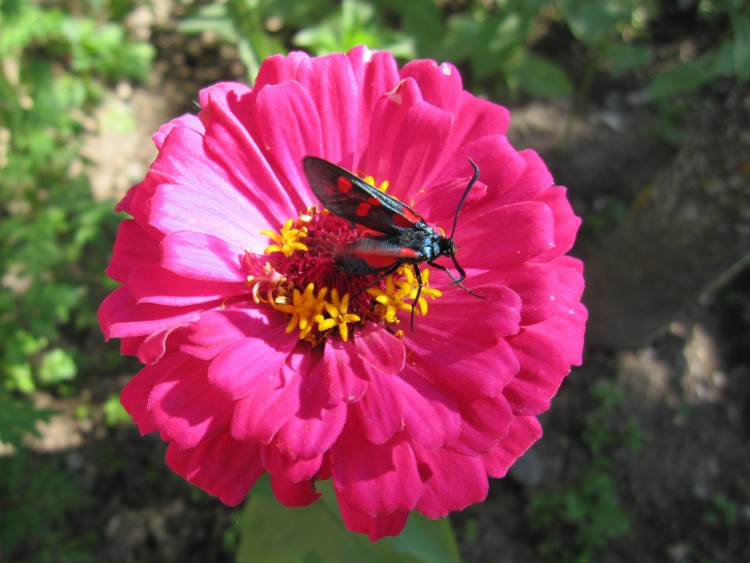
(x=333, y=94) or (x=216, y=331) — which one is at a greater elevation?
(x=333, y=94)

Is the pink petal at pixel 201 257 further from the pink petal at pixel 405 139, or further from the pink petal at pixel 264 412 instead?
the pink petal at pixel 405 139

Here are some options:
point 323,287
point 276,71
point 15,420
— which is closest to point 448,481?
point 323,287

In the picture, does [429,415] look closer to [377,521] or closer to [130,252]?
[377,521]

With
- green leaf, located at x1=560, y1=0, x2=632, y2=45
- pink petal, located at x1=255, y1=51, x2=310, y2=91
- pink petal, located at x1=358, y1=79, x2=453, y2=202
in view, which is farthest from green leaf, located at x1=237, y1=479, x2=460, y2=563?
green leaf, located at x1=560, y1=0, x2=632, y2=45

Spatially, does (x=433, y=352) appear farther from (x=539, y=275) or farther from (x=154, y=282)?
(x=154, y=282)

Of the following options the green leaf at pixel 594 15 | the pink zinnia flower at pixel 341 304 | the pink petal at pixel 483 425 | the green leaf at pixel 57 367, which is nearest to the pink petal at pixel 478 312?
the pink zinnia flower at pixel 341 304

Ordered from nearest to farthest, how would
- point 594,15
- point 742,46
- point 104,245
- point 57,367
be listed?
point 742,46 → point 104,245 → point 57,367 → point 594,15

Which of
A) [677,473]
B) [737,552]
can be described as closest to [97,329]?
[677,473]

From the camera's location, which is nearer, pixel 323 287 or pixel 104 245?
pixel 323 287
